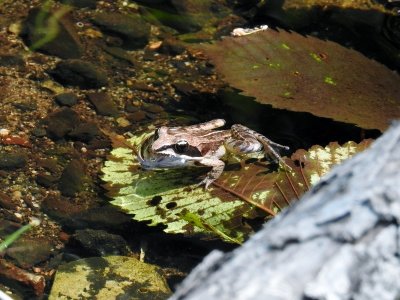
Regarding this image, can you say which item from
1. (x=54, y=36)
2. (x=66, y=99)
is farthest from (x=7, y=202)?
(x=54, y=36)

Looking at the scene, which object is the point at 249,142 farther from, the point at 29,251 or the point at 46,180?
the point at 29,251

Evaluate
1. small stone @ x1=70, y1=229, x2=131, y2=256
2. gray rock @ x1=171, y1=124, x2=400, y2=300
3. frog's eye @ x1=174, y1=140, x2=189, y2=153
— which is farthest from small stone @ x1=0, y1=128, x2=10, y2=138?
gray rock @ x1=171, y1=124, x2=400, y2=300

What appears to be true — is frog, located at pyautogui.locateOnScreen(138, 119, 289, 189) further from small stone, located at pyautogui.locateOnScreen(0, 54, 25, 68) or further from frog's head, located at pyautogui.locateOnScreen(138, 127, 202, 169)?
small stone, located at pyautogui.locateOnScreen(0, 54, 25, 68)

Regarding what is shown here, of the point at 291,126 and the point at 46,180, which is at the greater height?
the point at 291,126

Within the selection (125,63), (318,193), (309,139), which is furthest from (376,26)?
(318,193)

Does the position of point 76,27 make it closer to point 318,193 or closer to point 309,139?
point 309,139
